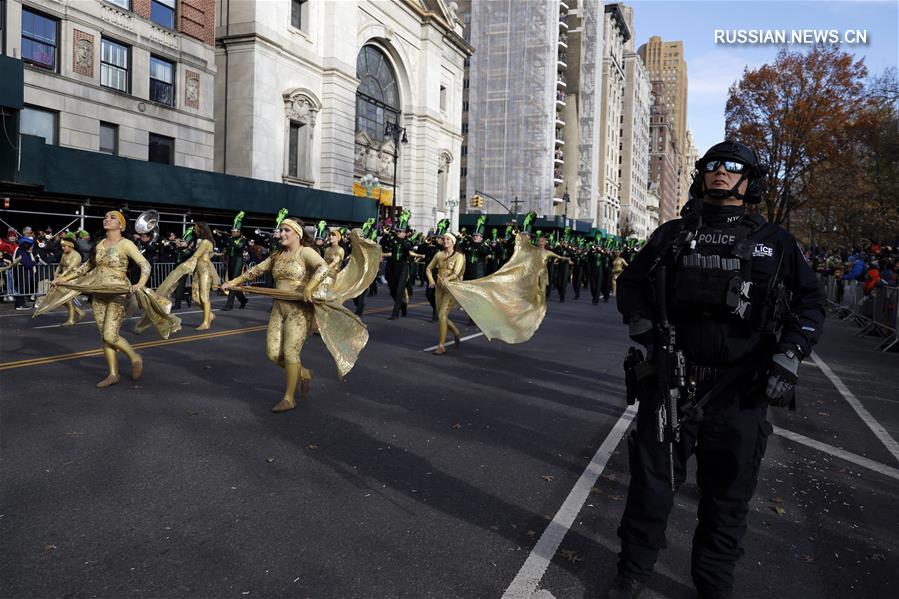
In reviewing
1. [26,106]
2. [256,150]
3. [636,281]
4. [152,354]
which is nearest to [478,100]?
[256,150]

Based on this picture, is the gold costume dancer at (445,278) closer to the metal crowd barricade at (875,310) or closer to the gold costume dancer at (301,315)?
the gold costume dancer at (301,315)

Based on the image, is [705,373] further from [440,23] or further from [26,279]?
[440,23]

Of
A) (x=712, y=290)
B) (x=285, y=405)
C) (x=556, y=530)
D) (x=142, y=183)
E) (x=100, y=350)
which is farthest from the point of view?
(x=142, y=183)

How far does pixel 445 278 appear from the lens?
1163 centimetres

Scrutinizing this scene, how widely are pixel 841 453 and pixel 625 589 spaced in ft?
13.0

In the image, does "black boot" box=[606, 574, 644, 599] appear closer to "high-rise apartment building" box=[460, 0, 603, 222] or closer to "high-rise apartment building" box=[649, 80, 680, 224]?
"high-rise apartment building" box=[460, 0, 603, 222]

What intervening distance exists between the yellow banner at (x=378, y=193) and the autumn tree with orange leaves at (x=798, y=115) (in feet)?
70.5

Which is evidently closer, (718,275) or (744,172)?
(718,275)

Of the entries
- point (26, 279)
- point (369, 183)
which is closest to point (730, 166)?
point (26, 279)

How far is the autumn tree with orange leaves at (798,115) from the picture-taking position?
30.3 metres

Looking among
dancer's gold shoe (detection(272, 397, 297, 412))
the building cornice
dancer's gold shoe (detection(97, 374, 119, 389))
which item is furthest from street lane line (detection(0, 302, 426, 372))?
the building cornice

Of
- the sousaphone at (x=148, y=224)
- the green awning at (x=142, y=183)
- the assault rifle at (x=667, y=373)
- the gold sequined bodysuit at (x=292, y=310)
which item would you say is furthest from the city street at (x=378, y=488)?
the green awning at (x=142, y=183)

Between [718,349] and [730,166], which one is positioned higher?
[730,166]

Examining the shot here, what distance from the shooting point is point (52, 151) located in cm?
2106
